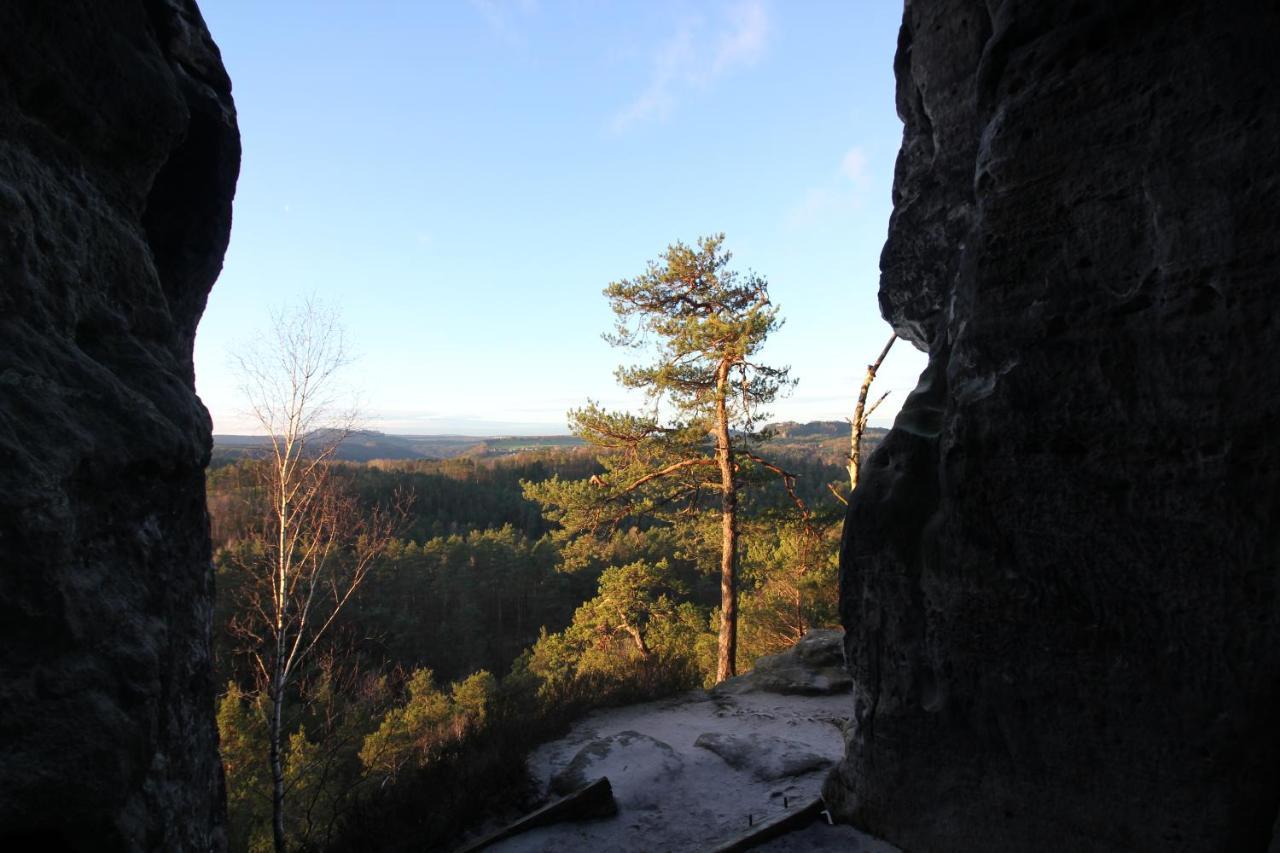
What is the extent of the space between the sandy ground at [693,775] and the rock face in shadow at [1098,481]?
1.23 m

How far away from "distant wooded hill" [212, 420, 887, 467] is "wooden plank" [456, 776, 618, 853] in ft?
14.6

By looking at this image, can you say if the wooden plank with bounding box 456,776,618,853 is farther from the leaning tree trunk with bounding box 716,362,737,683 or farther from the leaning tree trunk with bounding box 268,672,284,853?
the leaning tree trunk with bounding box 716,362,737,683

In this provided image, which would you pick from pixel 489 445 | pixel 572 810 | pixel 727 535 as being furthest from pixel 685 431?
pixel 489 445

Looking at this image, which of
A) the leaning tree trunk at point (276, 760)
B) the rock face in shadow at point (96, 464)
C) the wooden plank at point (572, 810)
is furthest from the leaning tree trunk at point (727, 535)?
the rock face in shadow at point (96, 464)

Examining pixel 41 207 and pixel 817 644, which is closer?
pixel 41 207

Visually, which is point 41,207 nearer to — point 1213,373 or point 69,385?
point 69,385

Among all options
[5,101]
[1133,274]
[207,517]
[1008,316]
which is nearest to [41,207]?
[5,101]

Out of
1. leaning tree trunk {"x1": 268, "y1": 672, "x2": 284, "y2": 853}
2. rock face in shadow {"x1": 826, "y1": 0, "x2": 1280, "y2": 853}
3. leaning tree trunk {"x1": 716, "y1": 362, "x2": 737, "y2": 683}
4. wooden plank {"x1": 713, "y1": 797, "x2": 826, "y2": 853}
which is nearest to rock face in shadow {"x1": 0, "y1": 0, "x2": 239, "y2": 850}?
wooden plank {"x1": 713, "y1": 797, "x2": 826, "y2": 853}

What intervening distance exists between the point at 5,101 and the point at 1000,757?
6.81m

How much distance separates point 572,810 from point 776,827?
1748 mm

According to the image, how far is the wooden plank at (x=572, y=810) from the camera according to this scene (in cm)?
501

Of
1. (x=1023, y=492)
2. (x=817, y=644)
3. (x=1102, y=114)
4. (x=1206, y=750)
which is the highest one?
(x=1102, y=114)

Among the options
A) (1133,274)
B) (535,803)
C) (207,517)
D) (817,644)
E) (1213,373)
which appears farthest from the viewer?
(817,644)

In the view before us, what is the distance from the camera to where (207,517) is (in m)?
4.26
